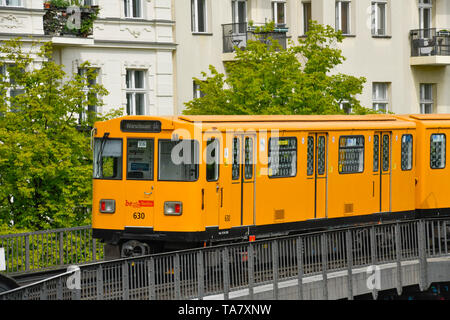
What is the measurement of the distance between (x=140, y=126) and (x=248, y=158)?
7.38 ft

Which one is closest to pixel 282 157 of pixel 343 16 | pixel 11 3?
pixel 11 3

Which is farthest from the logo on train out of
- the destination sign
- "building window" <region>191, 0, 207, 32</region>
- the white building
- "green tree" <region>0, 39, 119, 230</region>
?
"building window" <region>191, 0, 207, 32</region>

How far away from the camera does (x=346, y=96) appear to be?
39062mm

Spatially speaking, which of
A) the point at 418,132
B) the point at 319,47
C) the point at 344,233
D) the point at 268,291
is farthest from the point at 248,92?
the point at 268,291

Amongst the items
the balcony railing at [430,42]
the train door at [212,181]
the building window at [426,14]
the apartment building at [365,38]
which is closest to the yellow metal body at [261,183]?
the train door at [212,181]

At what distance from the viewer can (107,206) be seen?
24.7 m

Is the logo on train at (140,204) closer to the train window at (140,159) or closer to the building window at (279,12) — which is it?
the train window at (140,159)

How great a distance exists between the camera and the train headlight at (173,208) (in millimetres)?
23906

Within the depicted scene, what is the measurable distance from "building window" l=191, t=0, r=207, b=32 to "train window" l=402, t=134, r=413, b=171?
44.9ft

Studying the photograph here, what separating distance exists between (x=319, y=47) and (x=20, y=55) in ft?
37.4

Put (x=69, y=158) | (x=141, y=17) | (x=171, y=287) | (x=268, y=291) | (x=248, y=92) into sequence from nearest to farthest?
(x=171, y=287) → (x=268, y=291) → (x=69, y=158) → (x=248, y=92) → (x=141, y=17)

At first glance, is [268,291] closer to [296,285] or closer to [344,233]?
[296,285]

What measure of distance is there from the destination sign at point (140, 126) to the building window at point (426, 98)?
27213mm

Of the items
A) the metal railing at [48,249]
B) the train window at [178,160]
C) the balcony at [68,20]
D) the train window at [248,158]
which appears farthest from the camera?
the balcony at [68,20]
